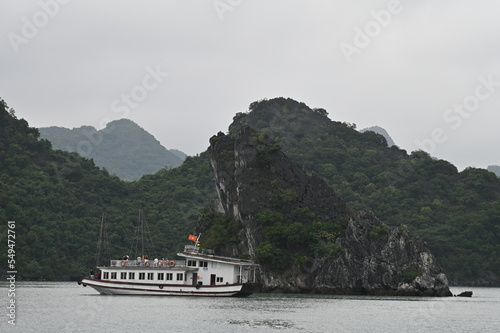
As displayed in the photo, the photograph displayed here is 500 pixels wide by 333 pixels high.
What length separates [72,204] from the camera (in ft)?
416

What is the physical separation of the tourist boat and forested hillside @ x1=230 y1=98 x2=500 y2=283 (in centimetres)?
6636

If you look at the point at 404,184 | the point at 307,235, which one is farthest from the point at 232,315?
the point at 404,184

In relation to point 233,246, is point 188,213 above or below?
above

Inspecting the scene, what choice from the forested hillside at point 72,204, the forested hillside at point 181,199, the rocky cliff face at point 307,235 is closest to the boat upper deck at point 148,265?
the rocky cliff face at point 307,235

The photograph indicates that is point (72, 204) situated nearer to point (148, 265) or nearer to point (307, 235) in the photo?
point (307, 235)

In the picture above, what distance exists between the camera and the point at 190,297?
213 ft

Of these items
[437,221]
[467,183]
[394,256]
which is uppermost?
[467,183]

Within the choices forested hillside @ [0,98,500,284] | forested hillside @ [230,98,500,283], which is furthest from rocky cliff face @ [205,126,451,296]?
forested hillside @ [230,98,500,283]

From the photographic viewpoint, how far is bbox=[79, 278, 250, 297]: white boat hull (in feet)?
212

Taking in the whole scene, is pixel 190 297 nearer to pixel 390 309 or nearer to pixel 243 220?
pixel 390 309

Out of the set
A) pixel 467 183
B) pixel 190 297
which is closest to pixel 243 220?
pixel 190 297

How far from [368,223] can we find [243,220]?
15.8 metres

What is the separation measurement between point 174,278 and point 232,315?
19.1 metres

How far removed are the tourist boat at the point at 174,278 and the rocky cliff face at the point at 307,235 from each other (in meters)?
16.6
